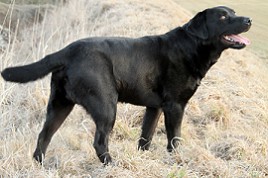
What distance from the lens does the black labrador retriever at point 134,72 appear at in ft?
13.5

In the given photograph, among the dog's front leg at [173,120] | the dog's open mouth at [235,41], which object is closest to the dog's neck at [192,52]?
the dog's open mouth at [235,41]

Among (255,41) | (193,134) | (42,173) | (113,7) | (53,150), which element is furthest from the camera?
(113,7)

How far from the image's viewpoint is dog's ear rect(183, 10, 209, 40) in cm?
470

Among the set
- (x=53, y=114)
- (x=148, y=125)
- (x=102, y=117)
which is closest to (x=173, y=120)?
(x=148, y=125)

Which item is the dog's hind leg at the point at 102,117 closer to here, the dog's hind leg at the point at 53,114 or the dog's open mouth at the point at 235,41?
the dog's hind leg at the point at 53,114

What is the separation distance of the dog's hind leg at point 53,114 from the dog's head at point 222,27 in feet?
4.72

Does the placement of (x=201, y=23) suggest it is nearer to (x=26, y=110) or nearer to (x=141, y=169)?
(x=141, y=169)

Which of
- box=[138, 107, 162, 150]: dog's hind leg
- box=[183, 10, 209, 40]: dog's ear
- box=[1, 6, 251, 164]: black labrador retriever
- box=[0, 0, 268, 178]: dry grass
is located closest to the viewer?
box=[1, 6, 251, 164]: black labrador retriever

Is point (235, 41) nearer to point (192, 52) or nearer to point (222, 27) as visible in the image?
point (222, 27)

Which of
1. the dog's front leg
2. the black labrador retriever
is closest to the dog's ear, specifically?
the black labrador retriever

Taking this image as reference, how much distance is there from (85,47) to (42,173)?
1134mm

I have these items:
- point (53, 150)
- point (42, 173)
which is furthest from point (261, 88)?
point (42, 173)

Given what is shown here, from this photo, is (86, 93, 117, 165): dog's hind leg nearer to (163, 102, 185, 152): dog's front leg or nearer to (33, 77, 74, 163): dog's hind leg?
(33, 77, 74, 163): dog's hind leg

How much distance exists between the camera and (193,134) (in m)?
5.60
